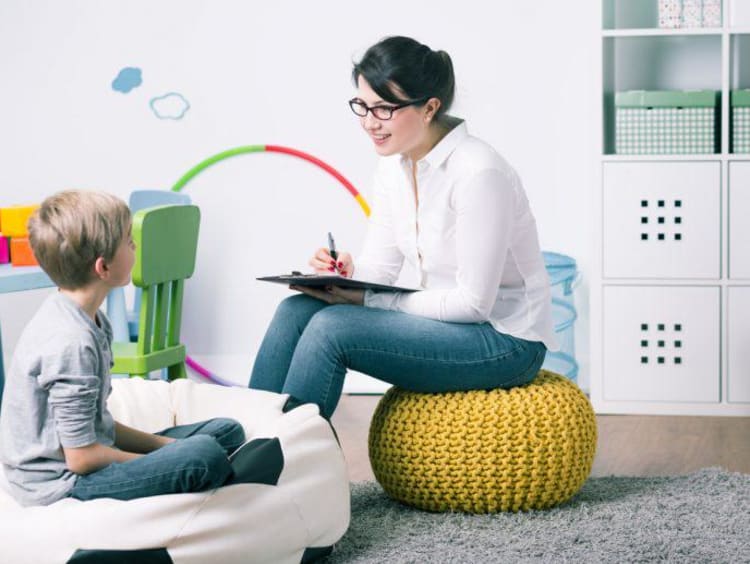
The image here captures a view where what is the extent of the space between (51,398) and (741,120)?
7.92 feet

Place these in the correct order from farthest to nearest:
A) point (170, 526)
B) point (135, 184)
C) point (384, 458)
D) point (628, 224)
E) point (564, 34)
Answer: point (135, 184), point (564, 34), point (628, 224), point (384, 458), point (170, 526)

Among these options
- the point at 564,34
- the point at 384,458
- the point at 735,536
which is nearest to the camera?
the point at 735,536

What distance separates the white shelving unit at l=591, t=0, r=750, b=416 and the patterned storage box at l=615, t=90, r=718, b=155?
4cm

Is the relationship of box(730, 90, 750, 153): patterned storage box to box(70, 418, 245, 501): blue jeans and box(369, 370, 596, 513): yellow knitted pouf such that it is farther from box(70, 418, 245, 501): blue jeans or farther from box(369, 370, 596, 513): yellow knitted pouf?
box(70, 418, 245, 501): blue jeans

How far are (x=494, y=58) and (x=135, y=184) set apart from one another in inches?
52.1

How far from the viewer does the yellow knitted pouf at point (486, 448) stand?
7.54ft

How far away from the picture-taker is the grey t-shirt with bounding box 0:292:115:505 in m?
1.83

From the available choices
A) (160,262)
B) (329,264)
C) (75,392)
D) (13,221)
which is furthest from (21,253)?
(75,392)

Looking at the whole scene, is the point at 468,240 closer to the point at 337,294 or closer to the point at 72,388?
the point at 337,294

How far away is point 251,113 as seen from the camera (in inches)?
158

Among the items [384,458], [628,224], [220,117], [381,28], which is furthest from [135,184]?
[384,458]

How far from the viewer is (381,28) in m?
3.91

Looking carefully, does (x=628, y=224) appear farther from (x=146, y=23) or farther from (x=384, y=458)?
(x=146, y=23)

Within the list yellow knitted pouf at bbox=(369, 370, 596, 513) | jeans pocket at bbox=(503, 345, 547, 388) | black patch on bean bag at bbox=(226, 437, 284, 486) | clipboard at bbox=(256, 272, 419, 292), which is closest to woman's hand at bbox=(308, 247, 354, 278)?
clipboard at bbox=(256, 272, 419, 292)
